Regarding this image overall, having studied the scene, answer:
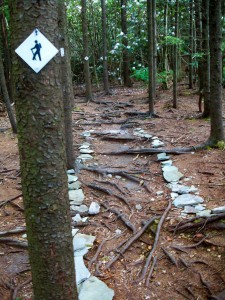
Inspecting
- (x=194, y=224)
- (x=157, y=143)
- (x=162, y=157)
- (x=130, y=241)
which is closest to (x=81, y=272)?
(x=130, y=241)

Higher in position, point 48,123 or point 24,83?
point 24,83

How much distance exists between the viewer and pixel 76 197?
560 centimetres

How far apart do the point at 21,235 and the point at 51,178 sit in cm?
282

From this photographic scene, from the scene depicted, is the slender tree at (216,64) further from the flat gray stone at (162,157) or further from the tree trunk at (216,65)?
the flat gray stone at (162,157)

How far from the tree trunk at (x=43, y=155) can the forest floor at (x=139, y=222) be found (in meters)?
1.42

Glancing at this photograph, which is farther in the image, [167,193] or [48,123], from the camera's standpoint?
[167,193]

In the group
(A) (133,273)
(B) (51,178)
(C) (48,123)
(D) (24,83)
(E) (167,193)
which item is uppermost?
(D) (24,83)

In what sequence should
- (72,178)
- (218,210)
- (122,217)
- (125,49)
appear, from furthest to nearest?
1. (125,49)
2. (72,178)
3. (122,217)
4. (218,210)

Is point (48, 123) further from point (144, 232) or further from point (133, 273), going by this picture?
point (144, 232)

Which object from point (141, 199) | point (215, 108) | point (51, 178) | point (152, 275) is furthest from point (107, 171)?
point (51, 178)

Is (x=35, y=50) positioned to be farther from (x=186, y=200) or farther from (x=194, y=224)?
(x=186, y=200)

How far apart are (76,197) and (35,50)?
393 cm

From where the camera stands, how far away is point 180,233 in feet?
14.5

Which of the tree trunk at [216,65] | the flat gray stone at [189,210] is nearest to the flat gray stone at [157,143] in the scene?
the tree trunk at [216,65]
